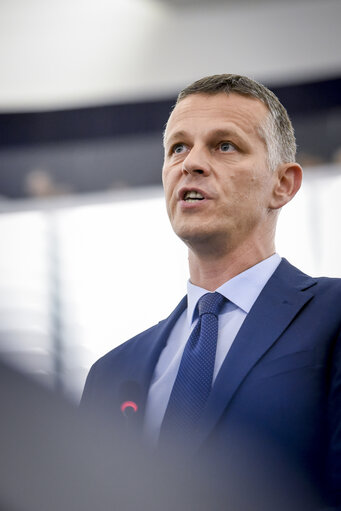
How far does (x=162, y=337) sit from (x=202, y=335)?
104mm

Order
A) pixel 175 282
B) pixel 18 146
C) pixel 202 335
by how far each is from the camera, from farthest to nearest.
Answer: pixel 18 146 → pixel 175 282 → pixel 202 335

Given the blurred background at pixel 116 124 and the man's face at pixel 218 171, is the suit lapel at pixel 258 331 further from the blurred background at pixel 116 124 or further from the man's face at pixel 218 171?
the blurred background at pixel 116 124

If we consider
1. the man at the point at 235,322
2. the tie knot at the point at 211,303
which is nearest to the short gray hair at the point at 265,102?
the man at the point at 235,322

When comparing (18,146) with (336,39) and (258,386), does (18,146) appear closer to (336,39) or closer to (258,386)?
(336,39)

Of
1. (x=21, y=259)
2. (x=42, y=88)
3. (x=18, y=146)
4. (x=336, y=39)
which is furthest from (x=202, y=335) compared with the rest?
(x=42, y=88)

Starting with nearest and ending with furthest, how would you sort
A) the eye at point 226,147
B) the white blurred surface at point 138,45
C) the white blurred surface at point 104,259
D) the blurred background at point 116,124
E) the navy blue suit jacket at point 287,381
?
the navy blue suit jacket at point 287,381 → the eye at point 226,147 → the white blurred surface at point 104,259 → the blurred background at point 116,124 → the white blurred surface at point 138,45

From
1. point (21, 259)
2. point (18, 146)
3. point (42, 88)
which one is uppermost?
point (42, 88)

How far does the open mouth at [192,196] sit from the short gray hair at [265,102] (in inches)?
5.6

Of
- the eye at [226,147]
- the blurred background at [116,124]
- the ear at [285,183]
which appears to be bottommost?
the ear at [285,183]

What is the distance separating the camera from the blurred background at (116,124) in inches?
93.2

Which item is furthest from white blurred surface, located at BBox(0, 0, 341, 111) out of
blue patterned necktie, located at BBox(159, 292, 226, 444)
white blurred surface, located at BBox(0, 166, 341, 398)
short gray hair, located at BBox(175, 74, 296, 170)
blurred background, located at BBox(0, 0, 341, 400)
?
blue patterned necktie, located at BBox(159, 292, 226, 444)

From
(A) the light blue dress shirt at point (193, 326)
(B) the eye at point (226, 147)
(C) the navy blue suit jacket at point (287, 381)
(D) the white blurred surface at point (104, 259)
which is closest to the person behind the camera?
(C) the navy blue suit jacket at point (287, 381)

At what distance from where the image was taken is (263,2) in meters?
3.74

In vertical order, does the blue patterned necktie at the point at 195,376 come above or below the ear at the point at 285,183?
below
